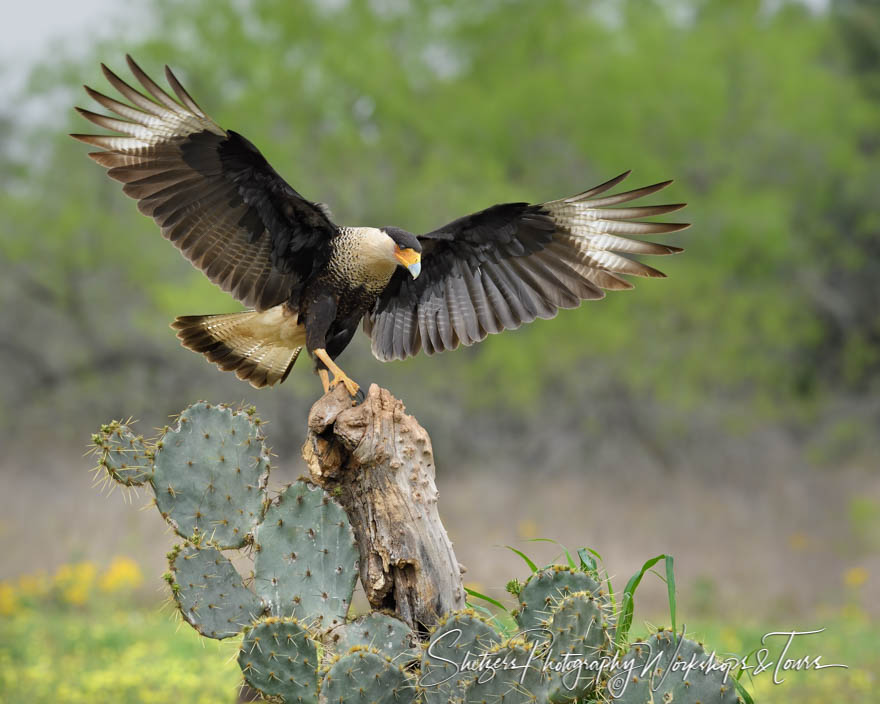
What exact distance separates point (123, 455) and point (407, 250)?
1.46 meters

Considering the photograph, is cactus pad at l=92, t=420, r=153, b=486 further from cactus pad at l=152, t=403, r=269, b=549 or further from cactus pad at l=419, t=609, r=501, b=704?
cactus pad at l=419, t=609, r=501, b=704

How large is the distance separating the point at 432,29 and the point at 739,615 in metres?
8.92

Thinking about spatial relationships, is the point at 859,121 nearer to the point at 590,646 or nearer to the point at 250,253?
the point at 250,253

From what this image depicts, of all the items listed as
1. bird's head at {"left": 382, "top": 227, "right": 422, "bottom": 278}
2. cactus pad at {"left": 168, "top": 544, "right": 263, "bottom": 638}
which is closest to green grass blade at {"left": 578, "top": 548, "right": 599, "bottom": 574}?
cactus pad at {"left": 168, "top": 544, "right": 263, "bottom": 638}

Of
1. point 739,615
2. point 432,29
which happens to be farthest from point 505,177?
point 739,615

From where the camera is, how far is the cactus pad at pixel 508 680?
2.39 metres

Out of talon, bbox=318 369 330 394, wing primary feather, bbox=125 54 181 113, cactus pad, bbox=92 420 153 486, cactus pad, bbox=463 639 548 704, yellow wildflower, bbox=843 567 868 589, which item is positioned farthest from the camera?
yellow wildflower, bbox=843 567 868 589

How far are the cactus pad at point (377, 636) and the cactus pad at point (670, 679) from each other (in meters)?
0.60

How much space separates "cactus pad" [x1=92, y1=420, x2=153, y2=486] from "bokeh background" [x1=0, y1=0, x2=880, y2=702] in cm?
744

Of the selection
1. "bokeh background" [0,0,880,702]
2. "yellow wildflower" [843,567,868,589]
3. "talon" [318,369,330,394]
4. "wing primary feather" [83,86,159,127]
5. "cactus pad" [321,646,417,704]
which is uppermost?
"bokeh background" [0,0,880,702]

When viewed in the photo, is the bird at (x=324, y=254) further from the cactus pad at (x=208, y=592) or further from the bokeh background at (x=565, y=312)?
the bokeh background at (x=565, y=312)

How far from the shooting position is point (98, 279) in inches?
516

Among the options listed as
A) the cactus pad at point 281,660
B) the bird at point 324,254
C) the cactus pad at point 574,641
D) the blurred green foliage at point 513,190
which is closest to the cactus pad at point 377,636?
the cactus pad at point 281,660

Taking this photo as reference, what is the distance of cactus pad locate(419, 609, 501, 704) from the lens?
2500mm
